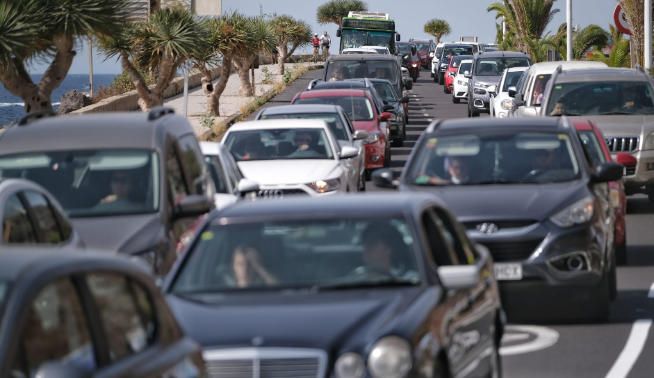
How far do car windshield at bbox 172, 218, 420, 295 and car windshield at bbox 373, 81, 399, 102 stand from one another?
28464 millimetres

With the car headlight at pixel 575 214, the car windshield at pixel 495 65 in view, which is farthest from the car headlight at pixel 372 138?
the car windshield at pixel 495 65

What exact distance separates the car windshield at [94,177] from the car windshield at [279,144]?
24.2 feet

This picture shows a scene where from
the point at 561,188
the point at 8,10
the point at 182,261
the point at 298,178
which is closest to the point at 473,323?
the point at 182,261

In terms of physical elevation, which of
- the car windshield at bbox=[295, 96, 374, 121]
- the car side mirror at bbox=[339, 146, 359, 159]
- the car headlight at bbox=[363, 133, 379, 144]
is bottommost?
the car headlight at bbox=[363, 133, 379, 144]

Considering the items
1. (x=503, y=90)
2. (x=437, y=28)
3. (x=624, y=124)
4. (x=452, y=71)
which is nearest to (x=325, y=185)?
(x=624, y=124)

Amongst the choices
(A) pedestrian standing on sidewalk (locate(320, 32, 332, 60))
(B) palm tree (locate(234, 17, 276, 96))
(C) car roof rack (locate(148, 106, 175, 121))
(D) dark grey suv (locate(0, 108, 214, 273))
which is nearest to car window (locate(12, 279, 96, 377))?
(D) dark grey suv (locate(0, 108, 214, 273))

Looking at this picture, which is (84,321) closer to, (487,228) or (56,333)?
(56,333)

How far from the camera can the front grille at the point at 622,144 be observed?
22266mm

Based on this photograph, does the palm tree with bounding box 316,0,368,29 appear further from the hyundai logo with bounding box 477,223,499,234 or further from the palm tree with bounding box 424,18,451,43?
the hyundai logo with bounding box 477,223,499,234

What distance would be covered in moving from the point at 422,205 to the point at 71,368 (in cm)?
427

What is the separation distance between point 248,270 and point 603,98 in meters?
15.0

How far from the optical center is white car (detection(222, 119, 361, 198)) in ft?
62.7

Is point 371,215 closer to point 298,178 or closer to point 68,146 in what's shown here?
point 68,146

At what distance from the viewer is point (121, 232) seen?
38.1ft
